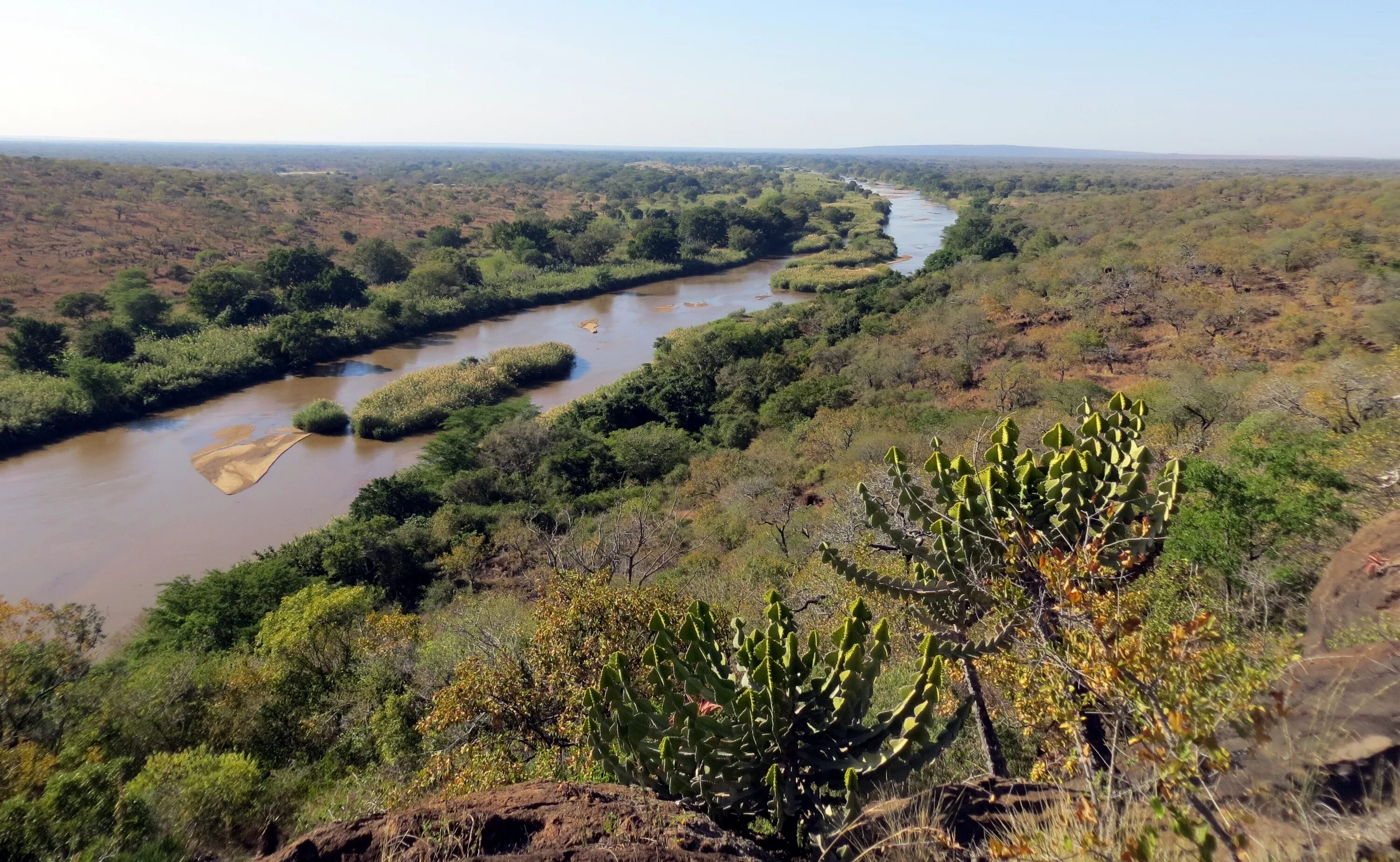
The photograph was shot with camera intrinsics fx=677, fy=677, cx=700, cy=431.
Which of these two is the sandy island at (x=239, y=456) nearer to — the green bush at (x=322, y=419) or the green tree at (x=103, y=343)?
the green bush at (x=322, y=419)

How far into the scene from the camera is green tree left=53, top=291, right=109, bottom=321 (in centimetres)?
3103

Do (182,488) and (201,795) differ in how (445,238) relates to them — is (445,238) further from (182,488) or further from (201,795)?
(201,795)

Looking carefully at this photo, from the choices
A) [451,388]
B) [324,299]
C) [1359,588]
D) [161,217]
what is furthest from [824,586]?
[161,217]

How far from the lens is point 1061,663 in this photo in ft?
10.1

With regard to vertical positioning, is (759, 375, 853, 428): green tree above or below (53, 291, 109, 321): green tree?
below

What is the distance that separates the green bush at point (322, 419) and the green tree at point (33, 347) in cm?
1048

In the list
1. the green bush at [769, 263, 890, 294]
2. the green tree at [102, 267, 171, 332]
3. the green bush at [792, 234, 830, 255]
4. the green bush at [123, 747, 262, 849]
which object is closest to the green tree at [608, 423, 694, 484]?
the green bush at [123, 747, 262, 849]

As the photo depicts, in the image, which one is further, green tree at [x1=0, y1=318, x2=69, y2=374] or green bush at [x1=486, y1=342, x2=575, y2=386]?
green bush at [x1=486, y1=342, x2=575, y2=386]

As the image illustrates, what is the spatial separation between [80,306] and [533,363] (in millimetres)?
21332

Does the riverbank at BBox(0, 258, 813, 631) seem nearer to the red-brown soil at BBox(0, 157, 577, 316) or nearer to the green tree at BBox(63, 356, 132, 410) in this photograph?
the green tree at BBox(63, 356, 132, 410)

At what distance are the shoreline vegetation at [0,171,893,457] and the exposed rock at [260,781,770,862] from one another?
90.4ft

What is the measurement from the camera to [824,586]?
939 centimetres

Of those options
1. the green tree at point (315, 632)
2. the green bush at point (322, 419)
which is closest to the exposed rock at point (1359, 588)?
the green tree at point (315, 632)

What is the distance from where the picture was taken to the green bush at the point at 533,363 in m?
30.2
